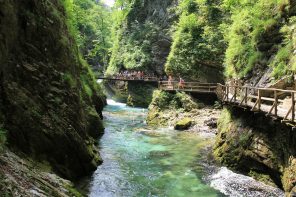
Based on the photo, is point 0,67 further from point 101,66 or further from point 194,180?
point 101,66

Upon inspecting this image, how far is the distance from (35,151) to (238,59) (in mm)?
16014

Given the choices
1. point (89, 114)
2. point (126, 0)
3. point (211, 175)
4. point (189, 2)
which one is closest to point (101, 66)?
point (126, 0)

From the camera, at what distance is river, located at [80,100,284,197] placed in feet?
43.4

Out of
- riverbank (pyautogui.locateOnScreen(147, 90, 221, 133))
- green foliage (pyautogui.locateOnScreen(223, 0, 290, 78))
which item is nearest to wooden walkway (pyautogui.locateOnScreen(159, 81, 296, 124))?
riverbank (pyautogui.locateOnScreen(147, 90, 221, 133))

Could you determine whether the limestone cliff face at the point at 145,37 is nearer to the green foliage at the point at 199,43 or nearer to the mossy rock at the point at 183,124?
the green foliage at the point at 199,43

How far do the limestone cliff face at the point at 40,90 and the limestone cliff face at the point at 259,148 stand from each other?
6.75 m

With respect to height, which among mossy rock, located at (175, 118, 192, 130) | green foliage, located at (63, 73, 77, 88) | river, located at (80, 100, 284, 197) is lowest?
river, located at (80, 100, 284, 197)

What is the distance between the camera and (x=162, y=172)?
629 inches

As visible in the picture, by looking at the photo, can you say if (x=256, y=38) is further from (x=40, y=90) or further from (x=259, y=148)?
(x=40, y=90)

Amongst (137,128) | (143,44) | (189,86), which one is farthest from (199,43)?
(143,44)

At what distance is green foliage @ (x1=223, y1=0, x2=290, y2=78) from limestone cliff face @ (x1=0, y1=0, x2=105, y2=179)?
10.1 metres

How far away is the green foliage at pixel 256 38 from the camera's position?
1886 centimetres

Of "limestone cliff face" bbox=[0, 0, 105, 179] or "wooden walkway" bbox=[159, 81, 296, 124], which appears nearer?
"limestone cliff face" bbox=[0, 0, 105, 179]

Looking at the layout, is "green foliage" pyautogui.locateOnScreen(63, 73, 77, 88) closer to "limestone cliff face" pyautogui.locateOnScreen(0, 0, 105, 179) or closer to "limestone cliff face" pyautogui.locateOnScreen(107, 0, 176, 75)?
"limestone cliff face" pyautogui.locateOnScreen(0, 0, 105, 179)
